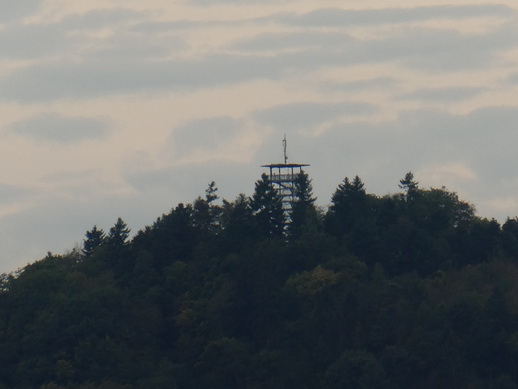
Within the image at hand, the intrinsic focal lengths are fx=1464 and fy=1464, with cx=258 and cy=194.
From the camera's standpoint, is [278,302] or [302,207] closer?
[278,302]

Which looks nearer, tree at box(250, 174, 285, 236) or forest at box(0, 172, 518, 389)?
forest at box(0, 172, 518, 389)

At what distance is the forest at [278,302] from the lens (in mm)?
74062

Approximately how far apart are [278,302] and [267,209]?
11364 millimetres

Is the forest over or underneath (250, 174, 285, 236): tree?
underneath

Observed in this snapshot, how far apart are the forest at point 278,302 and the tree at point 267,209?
9 centimetres

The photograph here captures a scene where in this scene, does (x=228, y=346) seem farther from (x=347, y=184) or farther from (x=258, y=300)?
(x=347, y=184)

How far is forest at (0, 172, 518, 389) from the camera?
7406 cm

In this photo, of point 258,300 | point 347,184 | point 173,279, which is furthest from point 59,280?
point 347,184

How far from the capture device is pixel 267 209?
90.6m

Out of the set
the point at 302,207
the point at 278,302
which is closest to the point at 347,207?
the point at 302,207

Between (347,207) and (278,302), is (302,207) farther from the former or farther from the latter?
(278,302)

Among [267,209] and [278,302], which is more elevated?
[267,209]

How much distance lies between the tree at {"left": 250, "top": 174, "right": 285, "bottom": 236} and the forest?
9 cm

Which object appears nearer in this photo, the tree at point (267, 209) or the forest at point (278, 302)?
the forest at point (278, 302)
